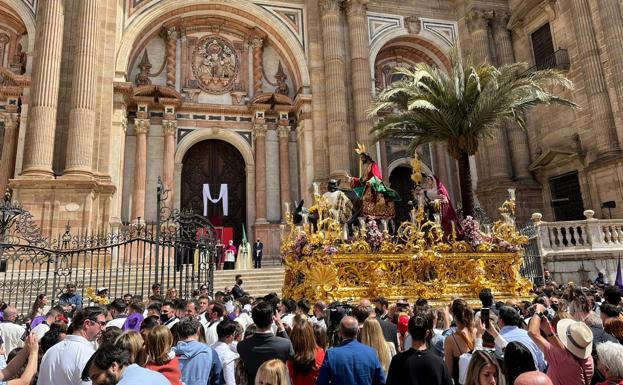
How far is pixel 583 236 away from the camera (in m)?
Result: 15.9

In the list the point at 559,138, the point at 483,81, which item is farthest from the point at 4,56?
the point at 559,138

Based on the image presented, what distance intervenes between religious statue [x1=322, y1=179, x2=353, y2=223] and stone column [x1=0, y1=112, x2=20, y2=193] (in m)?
14.2

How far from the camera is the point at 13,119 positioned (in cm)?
1947

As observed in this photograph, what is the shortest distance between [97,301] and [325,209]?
Result: 552 cm

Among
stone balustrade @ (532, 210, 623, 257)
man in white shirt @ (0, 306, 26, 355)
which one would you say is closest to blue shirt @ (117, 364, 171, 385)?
man in white shirt @ (0, 306, 26, 355)

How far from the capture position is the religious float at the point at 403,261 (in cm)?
1012

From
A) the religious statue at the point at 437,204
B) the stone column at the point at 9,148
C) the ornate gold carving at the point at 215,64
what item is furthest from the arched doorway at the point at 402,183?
the stone column at the point at 9,148

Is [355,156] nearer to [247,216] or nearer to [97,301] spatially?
[247,216]

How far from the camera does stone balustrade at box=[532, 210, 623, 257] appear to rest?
1566 centimetres

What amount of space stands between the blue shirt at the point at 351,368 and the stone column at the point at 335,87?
16447mm

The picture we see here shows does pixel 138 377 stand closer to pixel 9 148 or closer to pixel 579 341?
pixel 579 341

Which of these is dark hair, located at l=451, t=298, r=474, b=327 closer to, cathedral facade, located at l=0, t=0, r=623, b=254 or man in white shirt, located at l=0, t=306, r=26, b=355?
man in white shirt, located at l=0, t=306, r=26, b=355

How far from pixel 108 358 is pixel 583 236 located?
16759mm

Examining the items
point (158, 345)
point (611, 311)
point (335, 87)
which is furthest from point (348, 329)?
point (335, 87)
